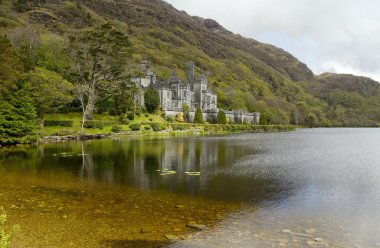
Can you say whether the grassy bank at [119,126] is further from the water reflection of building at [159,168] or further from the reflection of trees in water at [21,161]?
the water reflection of building at [159,168]

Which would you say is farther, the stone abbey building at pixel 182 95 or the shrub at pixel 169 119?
the stone abbey building at pixel 182 95

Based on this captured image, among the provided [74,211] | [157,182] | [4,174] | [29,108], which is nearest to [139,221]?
[74,211]

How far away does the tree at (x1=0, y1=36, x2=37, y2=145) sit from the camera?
144 ft

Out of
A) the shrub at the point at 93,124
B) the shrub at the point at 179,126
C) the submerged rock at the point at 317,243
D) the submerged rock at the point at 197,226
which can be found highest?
the shrub at the point at 93,124

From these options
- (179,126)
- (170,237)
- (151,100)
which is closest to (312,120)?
(179,126)

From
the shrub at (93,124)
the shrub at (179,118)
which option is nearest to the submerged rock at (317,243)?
the shrub at (93,124)

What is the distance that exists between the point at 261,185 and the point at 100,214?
10437 mm

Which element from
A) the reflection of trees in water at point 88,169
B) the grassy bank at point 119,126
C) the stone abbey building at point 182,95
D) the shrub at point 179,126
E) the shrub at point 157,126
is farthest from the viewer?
the stone abbey building at point 182,95

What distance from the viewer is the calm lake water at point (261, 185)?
40.9 ft

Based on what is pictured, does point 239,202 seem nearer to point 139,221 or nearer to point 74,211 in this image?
point 139,221

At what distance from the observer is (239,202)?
1702cm

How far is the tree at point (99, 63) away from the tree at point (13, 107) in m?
16.7

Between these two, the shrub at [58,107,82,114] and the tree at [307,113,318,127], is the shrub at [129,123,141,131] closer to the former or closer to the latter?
the shrub at [58,107,82,114]

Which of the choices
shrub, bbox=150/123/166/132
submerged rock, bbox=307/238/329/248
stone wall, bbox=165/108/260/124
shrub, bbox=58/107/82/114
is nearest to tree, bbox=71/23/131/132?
shrub, bbox=58/107/82/114
